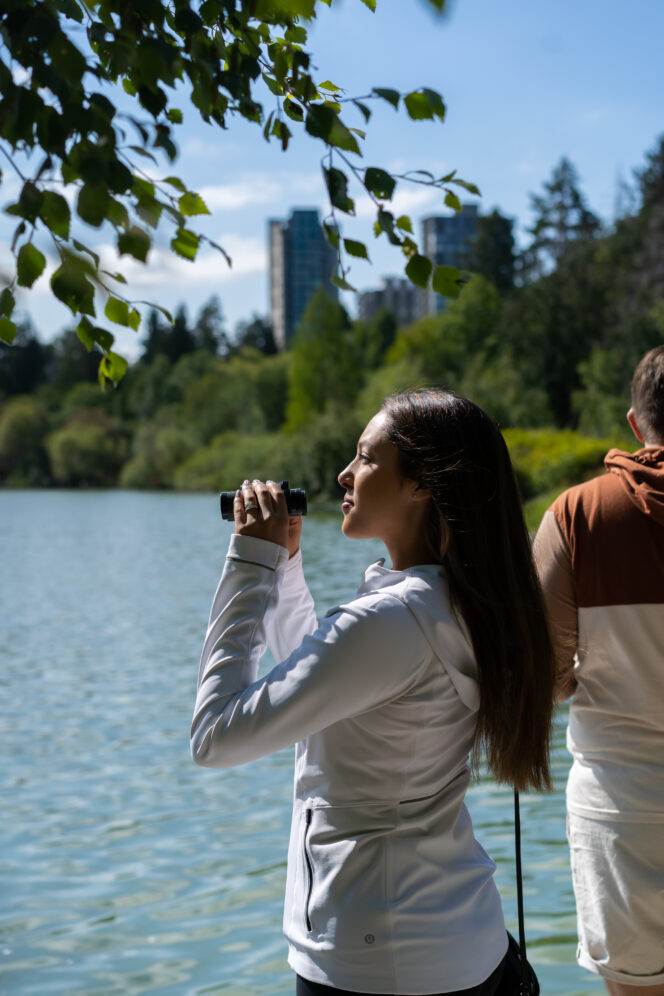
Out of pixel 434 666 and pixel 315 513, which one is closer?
pixel 434 666

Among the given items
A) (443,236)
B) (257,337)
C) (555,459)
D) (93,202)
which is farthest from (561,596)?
(443,236)

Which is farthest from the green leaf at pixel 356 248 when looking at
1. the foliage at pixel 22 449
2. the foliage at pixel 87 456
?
the foliage at pixel 22 449

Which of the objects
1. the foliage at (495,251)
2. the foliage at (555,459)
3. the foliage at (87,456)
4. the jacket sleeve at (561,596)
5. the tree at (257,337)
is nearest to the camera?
the jacket sleeve at (561,596)

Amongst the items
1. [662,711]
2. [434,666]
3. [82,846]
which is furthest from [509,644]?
[82,846]

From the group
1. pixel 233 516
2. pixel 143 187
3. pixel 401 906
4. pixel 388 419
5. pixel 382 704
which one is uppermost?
pixel 143 187

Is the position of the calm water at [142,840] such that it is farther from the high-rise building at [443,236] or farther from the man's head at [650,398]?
the high-rise building at [443,236]

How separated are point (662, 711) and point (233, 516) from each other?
104cm

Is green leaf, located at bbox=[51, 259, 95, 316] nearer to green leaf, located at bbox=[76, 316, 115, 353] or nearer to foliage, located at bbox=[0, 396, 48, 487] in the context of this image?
green leaf, located at bbox=[76, 316, 115, 353]

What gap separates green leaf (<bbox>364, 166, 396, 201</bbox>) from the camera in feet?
5.14

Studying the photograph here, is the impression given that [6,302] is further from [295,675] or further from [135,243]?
[295,675]

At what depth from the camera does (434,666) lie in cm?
164

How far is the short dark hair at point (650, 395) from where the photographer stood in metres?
→ 2.32

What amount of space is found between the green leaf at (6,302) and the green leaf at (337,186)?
19.1 inches

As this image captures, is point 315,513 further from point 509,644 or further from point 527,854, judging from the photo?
point 509,644
